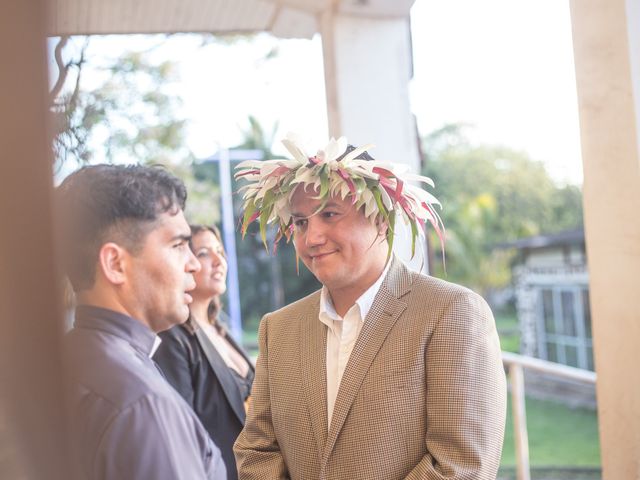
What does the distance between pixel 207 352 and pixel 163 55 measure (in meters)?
9.33

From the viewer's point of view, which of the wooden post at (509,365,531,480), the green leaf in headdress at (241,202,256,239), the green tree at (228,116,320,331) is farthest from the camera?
the green tree at (228,116,320,331)

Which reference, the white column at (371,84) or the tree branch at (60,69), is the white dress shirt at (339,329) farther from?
the white column at (371,84)

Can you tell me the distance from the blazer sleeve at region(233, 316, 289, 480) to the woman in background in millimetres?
496

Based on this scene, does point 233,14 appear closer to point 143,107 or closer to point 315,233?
point 315,233

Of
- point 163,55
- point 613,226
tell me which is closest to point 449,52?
point 163,55

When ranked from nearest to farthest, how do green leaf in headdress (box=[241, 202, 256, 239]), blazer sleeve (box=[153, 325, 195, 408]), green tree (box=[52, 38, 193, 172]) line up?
green leaf in headdress (box=[241, 202, 256, 239]) → blazer sleeve (box=[153, 325, 195, 408]) → green tree (box=[52, 38, 193, 172])

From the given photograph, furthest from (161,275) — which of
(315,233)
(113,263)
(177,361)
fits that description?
(177,361)

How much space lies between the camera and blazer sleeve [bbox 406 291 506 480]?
5.70ft

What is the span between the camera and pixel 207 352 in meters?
2.64

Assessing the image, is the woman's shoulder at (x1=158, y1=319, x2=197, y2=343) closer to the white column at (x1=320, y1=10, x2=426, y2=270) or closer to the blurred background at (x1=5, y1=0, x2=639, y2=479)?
the blurred background at (x1=5, y1=0, x2=639, y2=479)

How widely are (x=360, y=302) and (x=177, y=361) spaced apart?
0.85 meters

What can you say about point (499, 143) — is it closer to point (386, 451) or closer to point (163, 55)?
point (163, 55)

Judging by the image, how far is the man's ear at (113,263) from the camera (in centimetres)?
126

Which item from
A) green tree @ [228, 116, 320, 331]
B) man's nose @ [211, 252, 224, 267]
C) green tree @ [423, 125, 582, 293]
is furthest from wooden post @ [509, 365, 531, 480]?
green tree @ [423, 125, 582, 293]
